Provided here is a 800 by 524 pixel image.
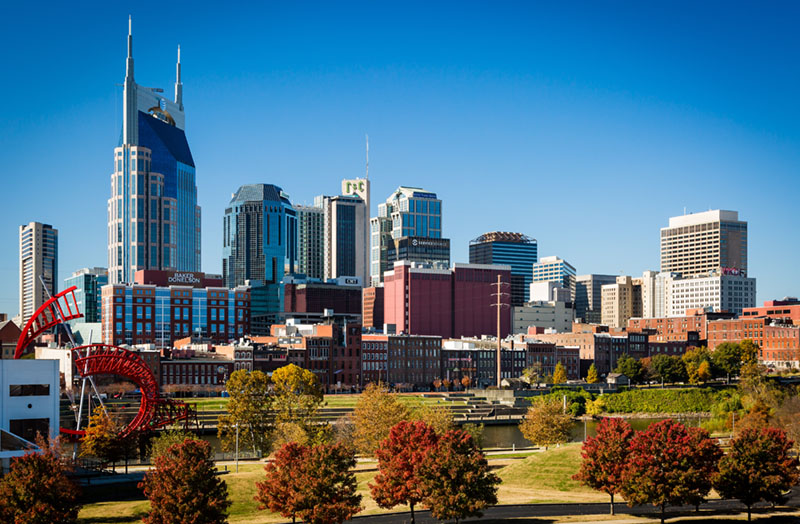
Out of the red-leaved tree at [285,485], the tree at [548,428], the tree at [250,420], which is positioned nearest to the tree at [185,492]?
the red-leaved tree at [285,485]

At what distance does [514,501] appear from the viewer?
268 ft

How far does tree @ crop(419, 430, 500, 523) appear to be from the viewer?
231 ft

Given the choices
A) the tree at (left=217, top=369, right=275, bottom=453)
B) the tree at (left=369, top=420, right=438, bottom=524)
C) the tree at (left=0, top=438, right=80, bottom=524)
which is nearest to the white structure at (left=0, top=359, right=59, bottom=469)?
the tree at (left=0, top=438, right=80, bottom=524)

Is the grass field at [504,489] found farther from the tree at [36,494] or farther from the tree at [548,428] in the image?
the tree at [548,428]

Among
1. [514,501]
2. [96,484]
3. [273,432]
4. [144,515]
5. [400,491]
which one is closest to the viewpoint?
[144,515]

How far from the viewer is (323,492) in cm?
7025

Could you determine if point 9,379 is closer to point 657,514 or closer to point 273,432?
point 273,432

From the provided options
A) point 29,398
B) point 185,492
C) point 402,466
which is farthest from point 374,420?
point 185,492

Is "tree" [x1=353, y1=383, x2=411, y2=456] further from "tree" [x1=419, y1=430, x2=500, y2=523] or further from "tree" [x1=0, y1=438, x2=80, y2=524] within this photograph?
"tree" [x1=0, y1=438, x2=80, y2=524]

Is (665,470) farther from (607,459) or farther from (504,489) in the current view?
(504,489)

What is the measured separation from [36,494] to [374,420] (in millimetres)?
49022

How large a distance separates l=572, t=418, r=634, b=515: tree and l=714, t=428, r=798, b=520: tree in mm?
7327

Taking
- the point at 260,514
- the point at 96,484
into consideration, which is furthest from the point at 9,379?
the point at 260,514

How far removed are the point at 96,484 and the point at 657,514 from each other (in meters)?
47.6
